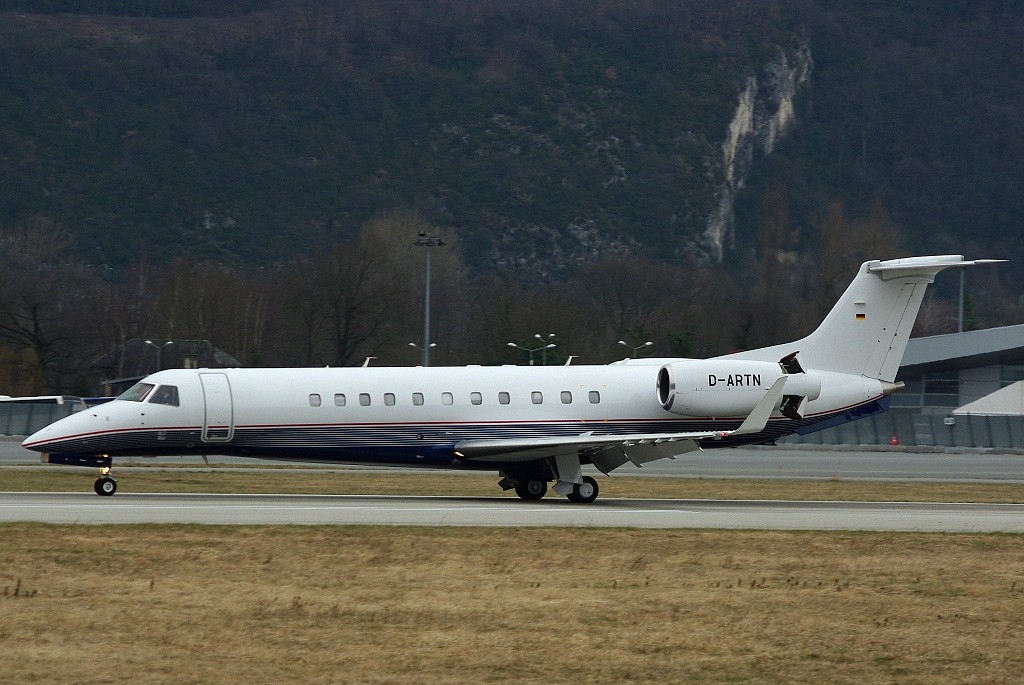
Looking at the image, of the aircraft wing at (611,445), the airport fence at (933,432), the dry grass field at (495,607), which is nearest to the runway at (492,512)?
the aircraft wing at (611,445)

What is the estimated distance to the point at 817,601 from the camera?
587 inches

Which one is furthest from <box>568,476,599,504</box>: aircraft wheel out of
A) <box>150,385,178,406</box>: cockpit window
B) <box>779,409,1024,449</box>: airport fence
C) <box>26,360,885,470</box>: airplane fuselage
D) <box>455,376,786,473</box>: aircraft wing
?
<box>779,409,1024,449</box>: airport fence

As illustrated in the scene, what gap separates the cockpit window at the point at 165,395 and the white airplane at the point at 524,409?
26mm

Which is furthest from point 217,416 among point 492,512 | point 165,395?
point 492,512

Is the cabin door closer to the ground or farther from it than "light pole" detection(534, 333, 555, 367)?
closer to the ground

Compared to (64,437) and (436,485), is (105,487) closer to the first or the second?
(64,437)

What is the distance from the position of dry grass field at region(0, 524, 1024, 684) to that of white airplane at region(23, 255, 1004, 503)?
21.2 ft

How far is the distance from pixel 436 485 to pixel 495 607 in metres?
18.0

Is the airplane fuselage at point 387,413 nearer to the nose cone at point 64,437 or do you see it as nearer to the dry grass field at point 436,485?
the nose cone at point 64,437

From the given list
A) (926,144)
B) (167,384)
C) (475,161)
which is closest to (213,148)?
(475,161)

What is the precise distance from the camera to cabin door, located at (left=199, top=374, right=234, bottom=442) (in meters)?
25.9

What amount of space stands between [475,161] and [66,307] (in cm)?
4373

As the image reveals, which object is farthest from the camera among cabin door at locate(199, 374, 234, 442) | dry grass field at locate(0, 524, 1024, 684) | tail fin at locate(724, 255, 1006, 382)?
tail fin at locate(724, 255, 1006, 382)

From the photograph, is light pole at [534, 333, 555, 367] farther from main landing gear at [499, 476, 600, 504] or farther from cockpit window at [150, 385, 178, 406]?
cockpit window at [150, 385, 178, 406]
